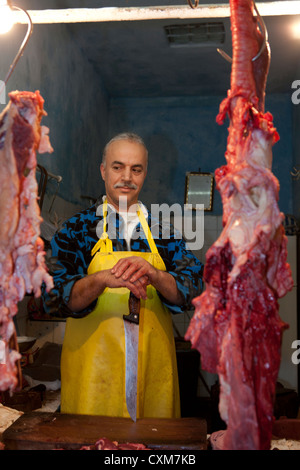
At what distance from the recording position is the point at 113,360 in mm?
2385

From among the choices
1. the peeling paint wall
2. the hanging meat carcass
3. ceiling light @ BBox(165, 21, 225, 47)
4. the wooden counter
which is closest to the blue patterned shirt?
the wooden counter

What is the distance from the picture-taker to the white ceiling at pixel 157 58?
542 centimetres

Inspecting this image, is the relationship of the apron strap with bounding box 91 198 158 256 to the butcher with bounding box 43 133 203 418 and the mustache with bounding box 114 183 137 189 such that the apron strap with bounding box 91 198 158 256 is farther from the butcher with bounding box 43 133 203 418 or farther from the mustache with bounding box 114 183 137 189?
the mustache with bounding box 114 183 137 189

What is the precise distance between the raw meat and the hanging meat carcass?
1.68 ft

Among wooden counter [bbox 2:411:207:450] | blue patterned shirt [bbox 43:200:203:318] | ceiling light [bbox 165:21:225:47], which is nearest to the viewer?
wooden counter [bbox 2:411:207:450]

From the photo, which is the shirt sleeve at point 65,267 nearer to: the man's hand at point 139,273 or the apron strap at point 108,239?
the apron strap at point 108,239

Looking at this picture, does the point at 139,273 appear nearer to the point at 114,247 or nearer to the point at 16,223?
the point at 114,247

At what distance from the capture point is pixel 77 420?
71.5 inches

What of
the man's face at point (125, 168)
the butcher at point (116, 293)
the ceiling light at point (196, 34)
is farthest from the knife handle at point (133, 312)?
the ceiling light at point (196, 34)

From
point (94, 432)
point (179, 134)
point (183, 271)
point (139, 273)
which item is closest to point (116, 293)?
point (183, 271)

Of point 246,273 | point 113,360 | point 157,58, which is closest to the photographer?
point 246,273

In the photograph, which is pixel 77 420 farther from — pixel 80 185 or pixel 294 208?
pixel 294 208

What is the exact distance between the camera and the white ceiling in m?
5.42

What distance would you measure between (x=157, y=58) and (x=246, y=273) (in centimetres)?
571
